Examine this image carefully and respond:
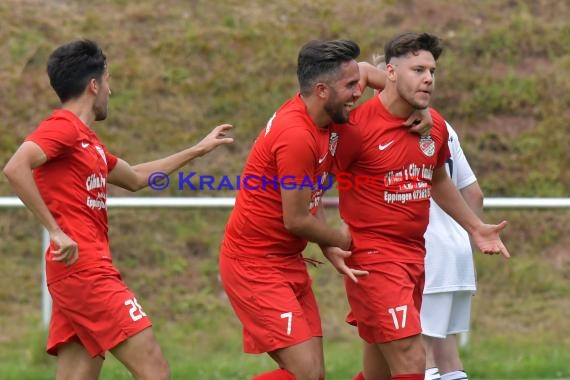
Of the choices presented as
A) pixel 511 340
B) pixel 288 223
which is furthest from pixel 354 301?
pixel 511 340

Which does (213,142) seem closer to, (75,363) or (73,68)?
(73,68)

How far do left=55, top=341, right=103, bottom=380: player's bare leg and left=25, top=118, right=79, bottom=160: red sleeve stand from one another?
3.42 feet

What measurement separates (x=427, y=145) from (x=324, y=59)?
0.85 meters

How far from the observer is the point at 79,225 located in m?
5.64

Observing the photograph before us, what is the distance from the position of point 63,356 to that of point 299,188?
155cm

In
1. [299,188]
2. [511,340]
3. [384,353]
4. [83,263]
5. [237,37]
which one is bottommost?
[511,340]

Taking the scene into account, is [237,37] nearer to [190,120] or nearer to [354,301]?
[190,120]

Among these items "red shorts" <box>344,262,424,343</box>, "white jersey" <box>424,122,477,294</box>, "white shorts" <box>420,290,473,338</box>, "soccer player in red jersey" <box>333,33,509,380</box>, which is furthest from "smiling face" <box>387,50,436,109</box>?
"white shorts" <box>420,290,473,338</box>

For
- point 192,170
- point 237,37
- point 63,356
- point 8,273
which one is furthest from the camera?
point 237,37

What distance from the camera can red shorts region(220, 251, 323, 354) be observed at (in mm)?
5633

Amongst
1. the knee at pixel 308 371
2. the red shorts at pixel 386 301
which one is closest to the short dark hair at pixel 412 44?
the red shorts at pixel 386 301

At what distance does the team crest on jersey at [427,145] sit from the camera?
20.0ft

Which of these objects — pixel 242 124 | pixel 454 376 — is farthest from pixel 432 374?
pixel 242 124

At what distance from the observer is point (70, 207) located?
5633 millimetres
